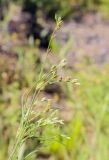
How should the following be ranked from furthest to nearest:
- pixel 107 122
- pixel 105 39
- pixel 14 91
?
pixel 105 39 < pixel 107 122 < pixel 14 91

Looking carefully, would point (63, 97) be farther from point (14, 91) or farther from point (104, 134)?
point (14, 91)

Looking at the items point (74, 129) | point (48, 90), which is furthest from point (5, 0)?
point (74, 129)

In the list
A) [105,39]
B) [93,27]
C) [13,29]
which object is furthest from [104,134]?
[93,27]

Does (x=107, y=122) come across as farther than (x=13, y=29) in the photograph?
No

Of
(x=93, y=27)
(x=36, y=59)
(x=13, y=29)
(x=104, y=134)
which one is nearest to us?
(x=104, y=134)

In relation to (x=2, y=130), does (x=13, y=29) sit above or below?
above

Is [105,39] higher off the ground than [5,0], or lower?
lower

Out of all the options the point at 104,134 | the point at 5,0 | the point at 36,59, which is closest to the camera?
the point at 104,134

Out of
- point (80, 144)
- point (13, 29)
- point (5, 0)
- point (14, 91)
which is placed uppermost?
point (5, 0)

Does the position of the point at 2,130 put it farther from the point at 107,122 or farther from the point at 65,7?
the point at 65,7
